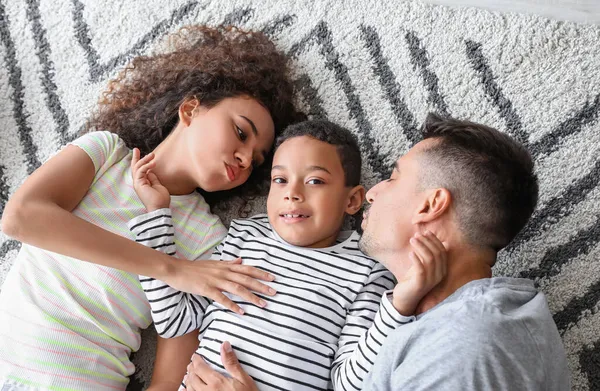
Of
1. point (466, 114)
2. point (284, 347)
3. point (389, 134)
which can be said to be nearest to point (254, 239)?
point (284, 347)

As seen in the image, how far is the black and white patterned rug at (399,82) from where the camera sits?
131cm

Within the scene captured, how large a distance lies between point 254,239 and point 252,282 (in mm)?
124

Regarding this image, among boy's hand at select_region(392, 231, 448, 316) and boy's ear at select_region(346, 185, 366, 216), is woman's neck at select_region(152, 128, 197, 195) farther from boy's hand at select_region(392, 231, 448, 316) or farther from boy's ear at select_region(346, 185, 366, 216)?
boy's hand at select_region(392, 231, 448, 316)

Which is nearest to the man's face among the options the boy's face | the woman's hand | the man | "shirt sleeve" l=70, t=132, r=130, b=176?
the man

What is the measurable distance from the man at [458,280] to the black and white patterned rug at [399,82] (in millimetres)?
239

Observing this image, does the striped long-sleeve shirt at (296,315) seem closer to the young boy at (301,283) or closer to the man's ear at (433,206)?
the young boy at (301,283)

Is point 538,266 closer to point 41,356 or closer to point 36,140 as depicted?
point 41,356

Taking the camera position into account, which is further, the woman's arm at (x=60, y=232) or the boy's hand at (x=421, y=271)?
the woman's arm at (x=60, y=232)

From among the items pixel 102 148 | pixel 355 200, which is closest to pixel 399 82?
pixel 355 200

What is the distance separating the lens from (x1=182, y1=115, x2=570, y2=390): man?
0.89m

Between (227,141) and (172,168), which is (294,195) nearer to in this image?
(227,141)

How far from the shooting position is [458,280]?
107 centimetres

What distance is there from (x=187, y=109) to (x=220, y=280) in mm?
439

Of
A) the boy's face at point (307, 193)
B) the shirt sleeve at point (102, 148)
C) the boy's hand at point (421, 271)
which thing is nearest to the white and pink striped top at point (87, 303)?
the shirt sleeve at point (102, 148)
